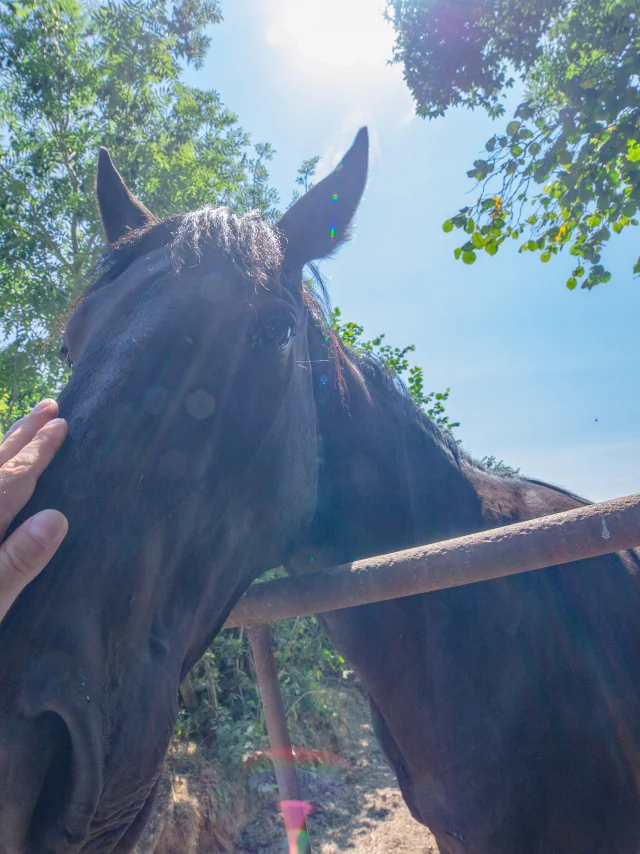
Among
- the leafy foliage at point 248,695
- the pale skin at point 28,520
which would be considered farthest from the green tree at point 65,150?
the pale skin at point 28,520

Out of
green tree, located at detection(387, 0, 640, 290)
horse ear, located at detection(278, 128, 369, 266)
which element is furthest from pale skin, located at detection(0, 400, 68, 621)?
green tree, located at detection(387, 0, 640, 290)

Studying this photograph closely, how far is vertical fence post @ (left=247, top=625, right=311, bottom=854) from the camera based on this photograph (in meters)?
2.06

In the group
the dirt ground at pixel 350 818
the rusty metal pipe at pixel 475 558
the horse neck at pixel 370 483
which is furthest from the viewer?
the dirt ground at pixel 350 818

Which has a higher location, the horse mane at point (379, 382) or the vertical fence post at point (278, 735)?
the horse mane at point (379, 382)

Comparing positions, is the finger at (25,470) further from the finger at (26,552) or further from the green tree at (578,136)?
the green tree at (578,136)

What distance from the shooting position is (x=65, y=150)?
25.8 ft

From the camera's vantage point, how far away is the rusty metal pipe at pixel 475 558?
1.16m

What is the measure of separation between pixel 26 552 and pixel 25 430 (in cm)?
40

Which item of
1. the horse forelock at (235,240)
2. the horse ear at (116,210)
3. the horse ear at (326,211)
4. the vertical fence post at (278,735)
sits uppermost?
the horse ear at (116,210)

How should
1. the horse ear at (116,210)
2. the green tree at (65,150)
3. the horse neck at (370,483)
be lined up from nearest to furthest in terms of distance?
the horse neck at (370,483) → the horse ear at (116,210) → the green tree at (65,150)

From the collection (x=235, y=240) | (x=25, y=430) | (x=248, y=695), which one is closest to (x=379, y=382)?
(x=235, y=240)

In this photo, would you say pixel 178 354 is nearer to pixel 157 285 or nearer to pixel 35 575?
pixel 157 285

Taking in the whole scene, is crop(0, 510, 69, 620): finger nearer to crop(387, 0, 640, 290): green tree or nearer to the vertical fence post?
the vertical fence post

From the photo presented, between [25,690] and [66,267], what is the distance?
869 centimetres
